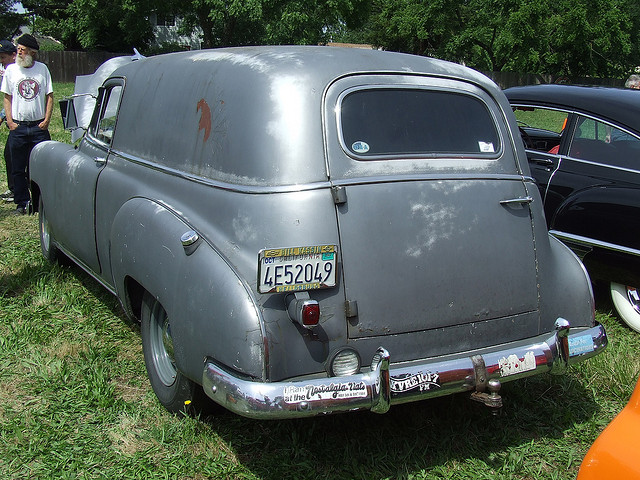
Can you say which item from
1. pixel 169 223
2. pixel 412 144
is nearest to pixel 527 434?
pixel 412 144

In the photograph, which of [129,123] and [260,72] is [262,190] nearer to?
[260,72]

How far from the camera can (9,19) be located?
43219mm

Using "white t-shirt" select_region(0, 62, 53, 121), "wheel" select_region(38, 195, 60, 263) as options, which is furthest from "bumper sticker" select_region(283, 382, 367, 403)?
"white t-shirt" select_region(0, 62, 53, 121)

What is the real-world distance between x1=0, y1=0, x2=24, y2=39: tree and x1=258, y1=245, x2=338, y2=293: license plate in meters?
46.5

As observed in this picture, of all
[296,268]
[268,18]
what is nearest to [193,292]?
[296,268]

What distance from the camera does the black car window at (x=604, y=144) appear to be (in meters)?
4.81

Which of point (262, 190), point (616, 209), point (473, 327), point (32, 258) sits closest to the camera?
point (262, 190)

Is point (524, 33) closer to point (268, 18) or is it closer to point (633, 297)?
point (268, 18)

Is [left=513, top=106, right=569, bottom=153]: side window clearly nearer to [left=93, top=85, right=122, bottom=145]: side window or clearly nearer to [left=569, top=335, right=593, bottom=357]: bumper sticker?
[left=569, top=335, right=593, bottom=357]: bumper sticker

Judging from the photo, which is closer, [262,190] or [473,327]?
[262,190]

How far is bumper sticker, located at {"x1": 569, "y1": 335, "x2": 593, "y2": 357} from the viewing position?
3.09m

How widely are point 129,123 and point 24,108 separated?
3.70m

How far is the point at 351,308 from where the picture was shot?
278cm

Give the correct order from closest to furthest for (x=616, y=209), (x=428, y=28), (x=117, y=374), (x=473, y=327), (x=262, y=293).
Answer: (x=262, y=293) → (x=473, y=327) → (x=117, y=374) → (x=616, y=209) → (x=428, y=28)
